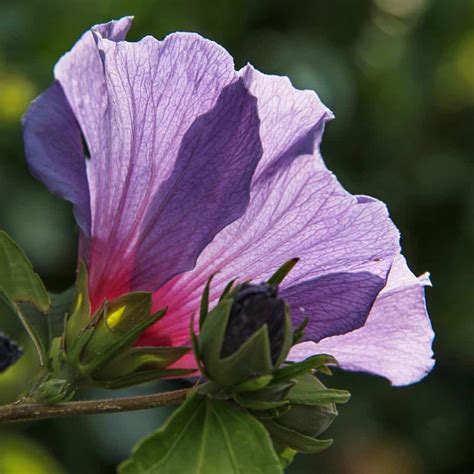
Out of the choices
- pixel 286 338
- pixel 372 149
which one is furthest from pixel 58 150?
pixel 372 149

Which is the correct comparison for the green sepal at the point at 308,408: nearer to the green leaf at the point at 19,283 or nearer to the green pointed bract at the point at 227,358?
the green pointed bract at the point at 227,358

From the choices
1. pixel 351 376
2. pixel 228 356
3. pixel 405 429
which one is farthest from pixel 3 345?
pixel 405 429

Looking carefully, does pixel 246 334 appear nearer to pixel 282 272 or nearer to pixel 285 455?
pixel 282 272

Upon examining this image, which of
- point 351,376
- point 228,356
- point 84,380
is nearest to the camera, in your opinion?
point 228,356

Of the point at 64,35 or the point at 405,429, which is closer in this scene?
the point at 64,35

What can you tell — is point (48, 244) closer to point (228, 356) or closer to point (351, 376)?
point (351, 376)

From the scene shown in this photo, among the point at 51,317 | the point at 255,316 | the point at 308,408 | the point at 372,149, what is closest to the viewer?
the point at 255,316

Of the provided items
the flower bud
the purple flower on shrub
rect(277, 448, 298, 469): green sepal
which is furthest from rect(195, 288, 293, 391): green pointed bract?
rect(277, 448, 298, 469): green sepal
